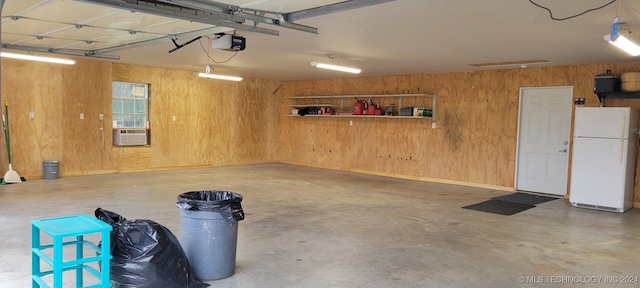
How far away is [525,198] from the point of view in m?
7.88

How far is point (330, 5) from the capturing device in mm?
4109

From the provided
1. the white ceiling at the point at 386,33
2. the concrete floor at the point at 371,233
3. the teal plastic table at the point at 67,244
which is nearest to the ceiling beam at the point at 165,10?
the white ceiling at the point at 386,33

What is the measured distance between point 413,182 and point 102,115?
22.3ft

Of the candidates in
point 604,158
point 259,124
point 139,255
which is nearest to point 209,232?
point 139,255

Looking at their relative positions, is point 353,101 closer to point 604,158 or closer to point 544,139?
point 544,139

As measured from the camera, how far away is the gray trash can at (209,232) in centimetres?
342

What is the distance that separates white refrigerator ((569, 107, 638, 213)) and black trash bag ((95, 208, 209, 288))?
20.9ft

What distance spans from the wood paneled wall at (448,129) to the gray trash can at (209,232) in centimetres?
681

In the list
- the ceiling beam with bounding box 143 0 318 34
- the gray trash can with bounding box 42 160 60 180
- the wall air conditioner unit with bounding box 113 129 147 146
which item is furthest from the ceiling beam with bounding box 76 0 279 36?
the wall air conditioner unit with bounding box 113 129 147 146

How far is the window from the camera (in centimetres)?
991

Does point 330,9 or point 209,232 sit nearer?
point 209,232

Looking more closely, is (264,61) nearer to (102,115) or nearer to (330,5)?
(102,115)

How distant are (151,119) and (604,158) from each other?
29.3 feet

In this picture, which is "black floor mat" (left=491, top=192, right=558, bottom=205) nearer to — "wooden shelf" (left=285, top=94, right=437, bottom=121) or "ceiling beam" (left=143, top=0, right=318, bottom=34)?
"wooden shelf" (left=285, top=94, right=437, bottom=121)
